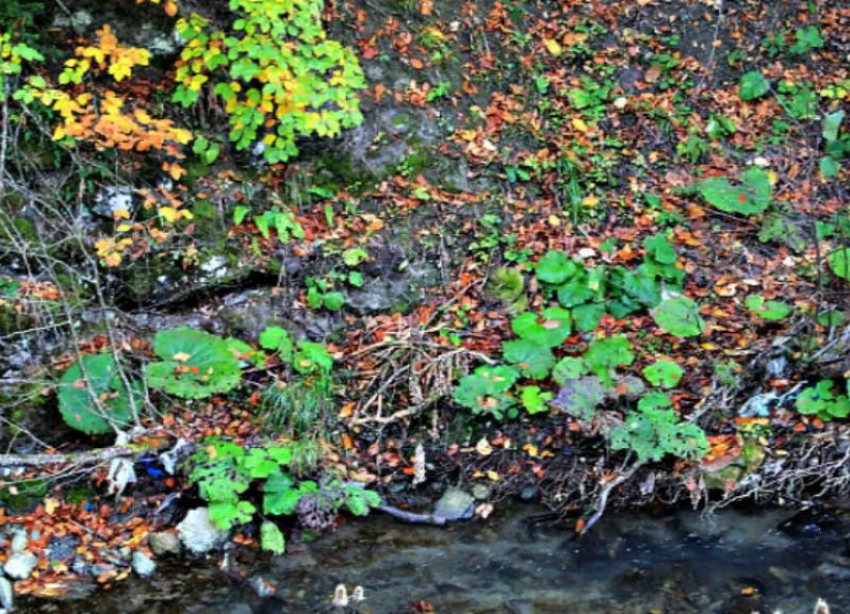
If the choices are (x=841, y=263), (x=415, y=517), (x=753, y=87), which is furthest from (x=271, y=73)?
(x=753, y=87)

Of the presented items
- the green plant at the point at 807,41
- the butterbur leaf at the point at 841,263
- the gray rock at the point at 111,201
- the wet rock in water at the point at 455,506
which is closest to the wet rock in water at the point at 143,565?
the wet rock in water at the point at 455,506

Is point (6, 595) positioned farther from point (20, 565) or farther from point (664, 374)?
point (664, 374)

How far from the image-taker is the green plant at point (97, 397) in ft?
17.6

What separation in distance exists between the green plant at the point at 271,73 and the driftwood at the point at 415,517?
3107 millimetres

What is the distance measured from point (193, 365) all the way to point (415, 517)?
2.03 meters

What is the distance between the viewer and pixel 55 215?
6.05m

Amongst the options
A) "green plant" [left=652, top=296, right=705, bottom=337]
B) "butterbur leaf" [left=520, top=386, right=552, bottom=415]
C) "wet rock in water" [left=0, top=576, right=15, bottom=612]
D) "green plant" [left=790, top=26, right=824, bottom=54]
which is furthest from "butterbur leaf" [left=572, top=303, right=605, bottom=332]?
"green plant" [left=790, top=26, right=824, bottom=54]

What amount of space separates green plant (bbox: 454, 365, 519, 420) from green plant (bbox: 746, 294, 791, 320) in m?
2.24

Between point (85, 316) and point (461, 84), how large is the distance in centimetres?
441

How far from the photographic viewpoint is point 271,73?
235 inches

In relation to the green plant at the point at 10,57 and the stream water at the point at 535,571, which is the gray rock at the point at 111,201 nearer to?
the green plant at the point at 10,57

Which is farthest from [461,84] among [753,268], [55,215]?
[55,215]

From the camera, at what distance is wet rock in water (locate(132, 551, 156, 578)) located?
4945 mm

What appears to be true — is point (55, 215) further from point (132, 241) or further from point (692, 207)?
point (692, 207)
